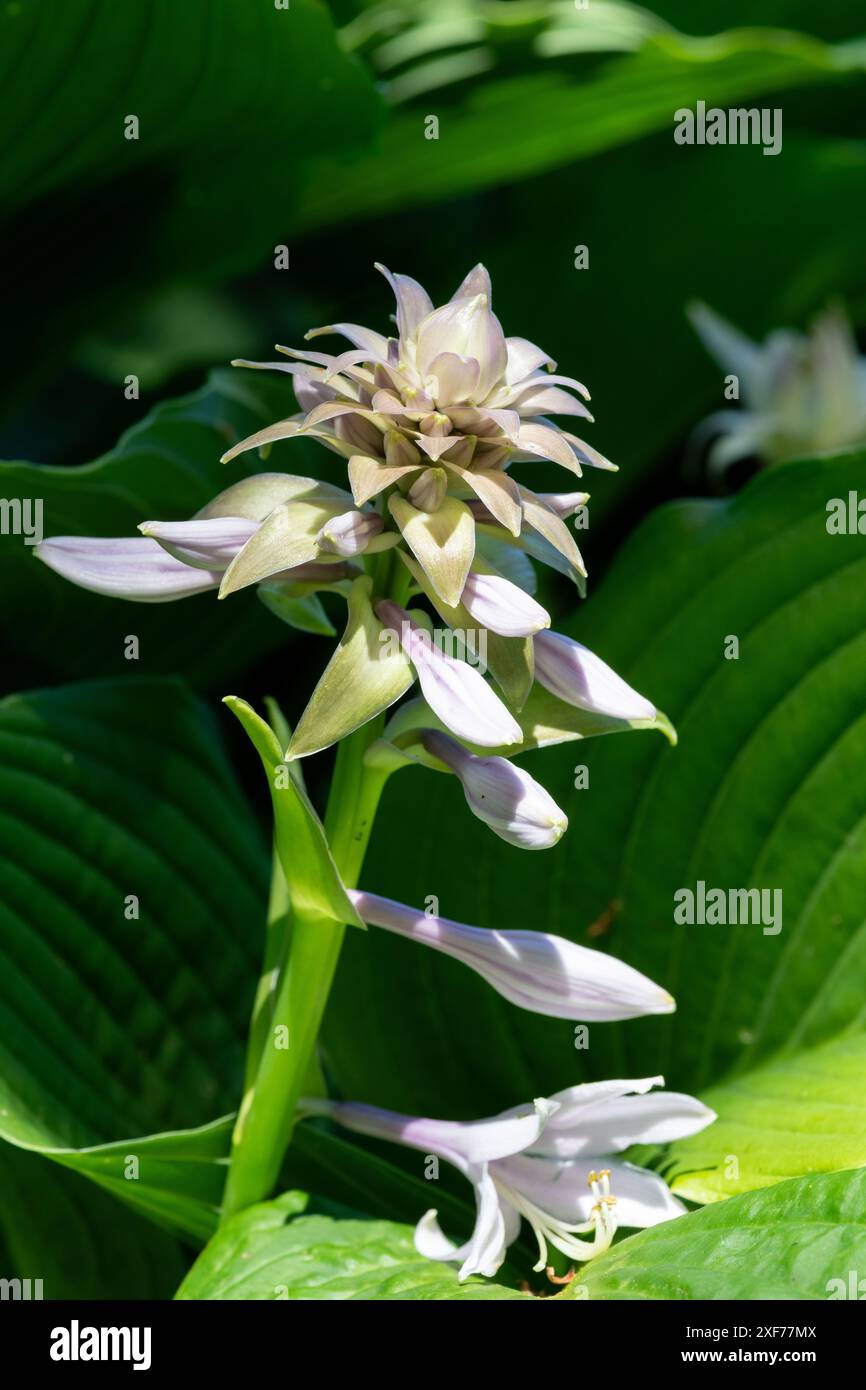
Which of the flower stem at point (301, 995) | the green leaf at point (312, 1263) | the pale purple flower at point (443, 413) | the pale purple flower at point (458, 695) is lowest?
the green leaf at point (312, 1263)

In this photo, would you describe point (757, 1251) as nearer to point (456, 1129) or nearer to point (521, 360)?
point (456, 1129)

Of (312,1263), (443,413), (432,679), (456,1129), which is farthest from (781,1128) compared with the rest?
(443,413)

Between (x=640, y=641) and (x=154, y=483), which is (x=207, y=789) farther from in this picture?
(x=640, y=641)

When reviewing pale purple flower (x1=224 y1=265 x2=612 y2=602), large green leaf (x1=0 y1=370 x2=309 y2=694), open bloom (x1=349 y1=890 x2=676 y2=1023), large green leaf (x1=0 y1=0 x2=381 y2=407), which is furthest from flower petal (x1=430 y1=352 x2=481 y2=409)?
large green leaf (x1=0 y1=0 x2=381 y2=407)

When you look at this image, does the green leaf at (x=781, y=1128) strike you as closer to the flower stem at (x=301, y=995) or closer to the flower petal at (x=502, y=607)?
the flower stem at (x=301, y=995)

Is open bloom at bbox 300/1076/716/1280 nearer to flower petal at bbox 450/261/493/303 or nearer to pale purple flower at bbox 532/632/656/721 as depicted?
pale purple flower at bbox 532/632/656/721

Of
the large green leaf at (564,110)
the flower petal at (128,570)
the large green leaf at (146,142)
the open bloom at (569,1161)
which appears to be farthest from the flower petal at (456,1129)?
the large green leaf at (564,110)
